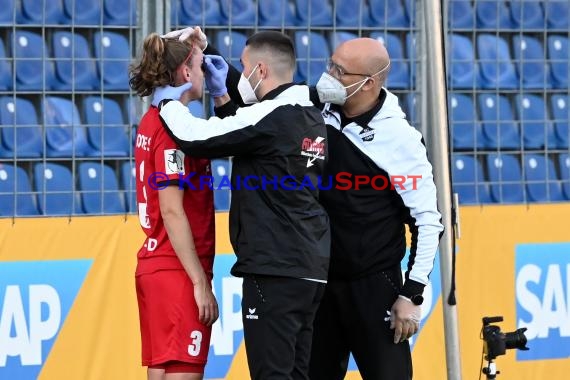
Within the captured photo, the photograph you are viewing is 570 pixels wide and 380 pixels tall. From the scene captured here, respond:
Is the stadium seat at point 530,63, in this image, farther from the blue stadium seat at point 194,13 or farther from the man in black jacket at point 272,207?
the man in black jacket at point 272,207

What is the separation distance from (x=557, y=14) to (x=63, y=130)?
325cm

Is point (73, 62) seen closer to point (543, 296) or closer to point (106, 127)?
point (106, 127)

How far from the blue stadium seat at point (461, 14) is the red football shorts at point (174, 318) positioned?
3489mm

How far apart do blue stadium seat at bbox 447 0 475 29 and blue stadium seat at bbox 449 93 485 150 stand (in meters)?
0.44

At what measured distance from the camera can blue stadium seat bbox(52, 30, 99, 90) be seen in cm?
633

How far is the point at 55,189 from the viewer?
20.4ft

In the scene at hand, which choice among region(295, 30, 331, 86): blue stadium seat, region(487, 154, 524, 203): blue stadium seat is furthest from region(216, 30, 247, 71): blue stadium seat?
region(487, 154, 524, 203): blue stadium seat

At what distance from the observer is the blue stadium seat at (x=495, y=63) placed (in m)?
7.20

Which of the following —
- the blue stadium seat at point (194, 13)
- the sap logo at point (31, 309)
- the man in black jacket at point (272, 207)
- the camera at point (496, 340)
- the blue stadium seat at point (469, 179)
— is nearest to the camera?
the man in black jacket at point (272, 207)

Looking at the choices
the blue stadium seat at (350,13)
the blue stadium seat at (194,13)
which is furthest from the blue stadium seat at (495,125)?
the blue stadium seat at (194,13)

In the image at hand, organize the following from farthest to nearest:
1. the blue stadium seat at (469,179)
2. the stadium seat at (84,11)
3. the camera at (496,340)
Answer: the blue stadium seat at (469,179) → the stadium seat at (84,11) → the camera at (496,340)

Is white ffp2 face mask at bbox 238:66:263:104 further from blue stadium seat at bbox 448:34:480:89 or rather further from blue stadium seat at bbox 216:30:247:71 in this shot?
blue stadium seat at bbox 448:34:480:89

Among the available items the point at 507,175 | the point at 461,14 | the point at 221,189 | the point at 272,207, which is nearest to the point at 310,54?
the point at 221,189

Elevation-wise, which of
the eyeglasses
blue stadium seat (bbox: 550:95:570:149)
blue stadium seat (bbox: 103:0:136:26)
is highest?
blue stadium seat (bbox: 103:0:136:26)
